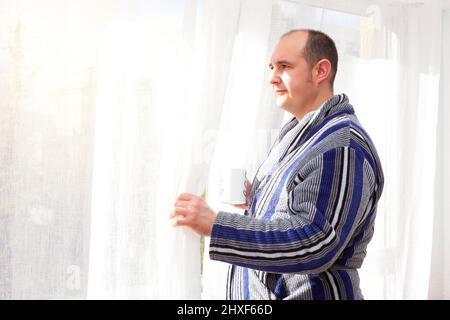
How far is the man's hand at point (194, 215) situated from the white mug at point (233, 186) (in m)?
0.26

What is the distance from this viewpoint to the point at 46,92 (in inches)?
74.7

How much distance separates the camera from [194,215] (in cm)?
156

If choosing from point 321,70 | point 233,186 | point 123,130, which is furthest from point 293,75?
point 123,130

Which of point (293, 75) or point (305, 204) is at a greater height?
point (293, 75)

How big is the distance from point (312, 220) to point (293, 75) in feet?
1.62

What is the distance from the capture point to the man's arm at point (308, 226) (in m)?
1.45

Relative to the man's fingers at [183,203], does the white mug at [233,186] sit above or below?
above

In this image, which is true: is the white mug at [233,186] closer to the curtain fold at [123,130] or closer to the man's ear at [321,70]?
the curtain fold at [123,130]

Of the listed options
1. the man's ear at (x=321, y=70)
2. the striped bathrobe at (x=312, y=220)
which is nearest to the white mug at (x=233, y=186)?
the striped bathrobe at (x=312, y=220)

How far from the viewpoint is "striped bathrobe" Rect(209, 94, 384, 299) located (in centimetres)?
146

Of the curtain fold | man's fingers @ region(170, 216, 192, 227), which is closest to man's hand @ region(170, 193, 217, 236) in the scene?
man's fingers @ region(170, 216, 192, 227)

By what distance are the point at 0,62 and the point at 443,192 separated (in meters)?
2.28

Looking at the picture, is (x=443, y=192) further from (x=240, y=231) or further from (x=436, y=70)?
(x=240, y=231)

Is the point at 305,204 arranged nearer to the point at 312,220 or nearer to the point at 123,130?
the point at 312,220
